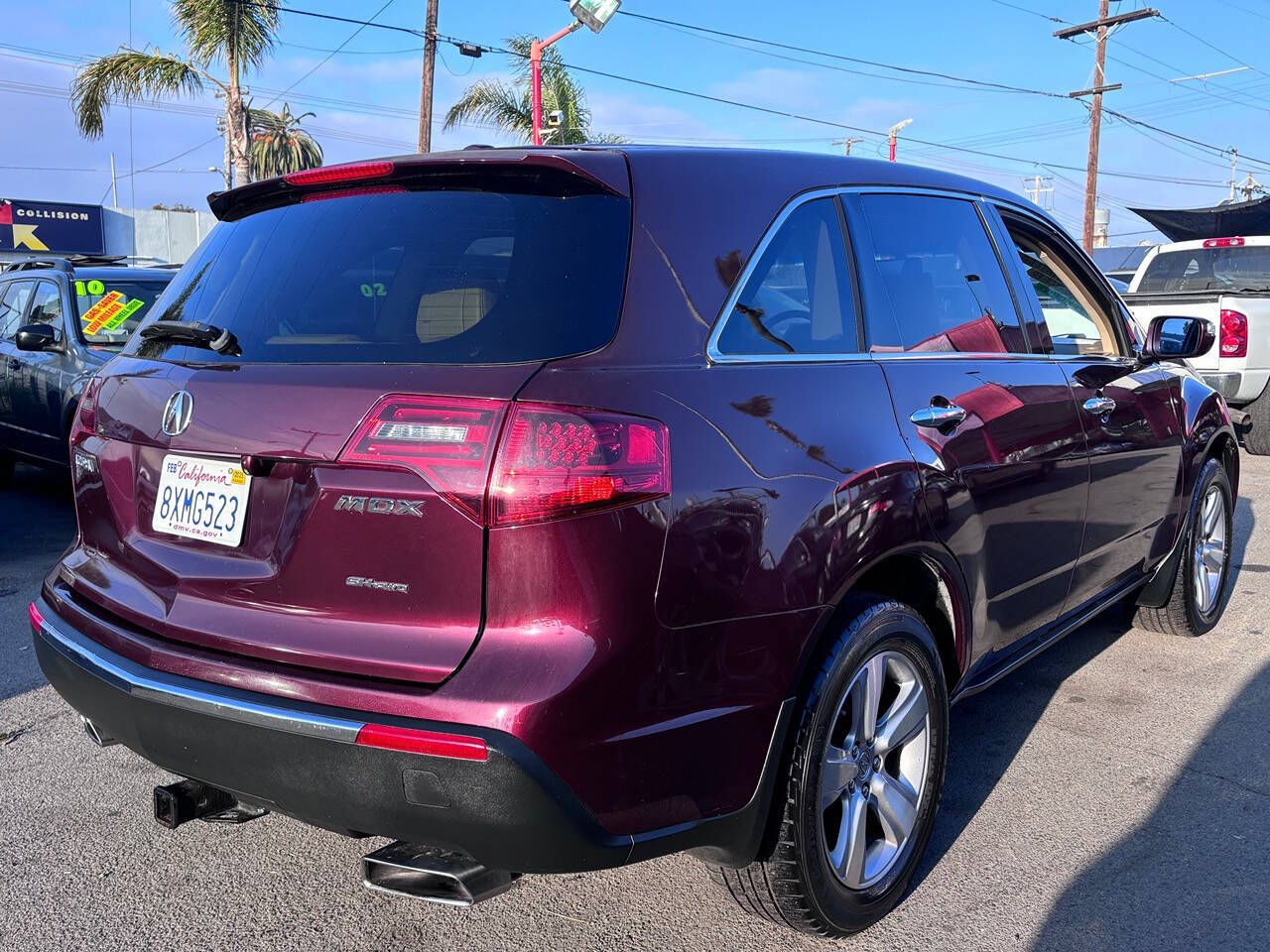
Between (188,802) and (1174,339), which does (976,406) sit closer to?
(1174,339)

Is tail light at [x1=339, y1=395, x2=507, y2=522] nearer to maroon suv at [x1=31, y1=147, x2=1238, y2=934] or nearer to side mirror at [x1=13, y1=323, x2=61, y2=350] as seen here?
maroon suv at [x1=31, y1=147, x2=1238, y2=934]

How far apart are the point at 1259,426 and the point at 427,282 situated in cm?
1015

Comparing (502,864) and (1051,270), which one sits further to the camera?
(1051,270)

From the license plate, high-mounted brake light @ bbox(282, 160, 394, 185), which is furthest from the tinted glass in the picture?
the license plate

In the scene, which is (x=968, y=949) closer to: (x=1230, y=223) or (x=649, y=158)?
(x=649, y=158)

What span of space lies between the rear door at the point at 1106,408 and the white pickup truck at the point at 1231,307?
528cm

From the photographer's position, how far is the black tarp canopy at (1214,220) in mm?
17938

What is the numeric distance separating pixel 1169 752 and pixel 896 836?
1506 mm

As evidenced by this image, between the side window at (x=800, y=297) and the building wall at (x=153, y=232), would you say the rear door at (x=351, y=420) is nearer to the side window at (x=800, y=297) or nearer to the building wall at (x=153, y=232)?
the side window at (x=800, y=297)

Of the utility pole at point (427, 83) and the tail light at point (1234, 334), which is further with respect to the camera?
the utility pole at point (427, 83)

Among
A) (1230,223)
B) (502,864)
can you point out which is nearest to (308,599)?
(502,864)

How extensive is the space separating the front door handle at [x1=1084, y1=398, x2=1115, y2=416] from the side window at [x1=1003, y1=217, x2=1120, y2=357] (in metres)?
0.20

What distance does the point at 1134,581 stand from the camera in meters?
4.44

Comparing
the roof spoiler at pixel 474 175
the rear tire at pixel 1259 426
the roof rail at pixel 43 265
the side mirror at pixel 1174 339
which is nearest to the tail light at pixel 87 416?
the roof spoiler at pixel 474 175
